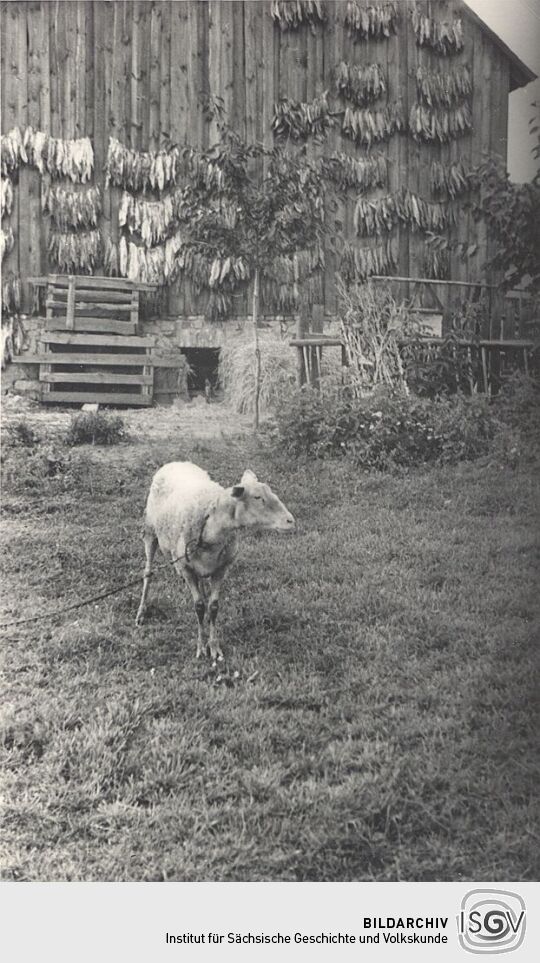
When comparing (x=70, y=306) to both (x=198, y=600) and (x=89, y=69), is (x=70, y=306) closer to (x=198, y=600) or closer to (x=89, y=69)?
(x=89, y=69)

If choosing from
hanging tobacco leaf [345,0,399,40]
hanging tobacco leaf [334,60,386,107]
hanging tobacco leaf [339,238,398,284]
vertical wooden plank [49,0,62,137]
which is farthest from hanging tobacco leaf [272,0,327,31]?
hanging tobacco leaf [339,238,398,284]

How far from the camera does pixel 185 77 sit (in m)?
5.93

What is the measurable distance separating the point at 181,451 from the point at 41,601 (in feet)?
4.20

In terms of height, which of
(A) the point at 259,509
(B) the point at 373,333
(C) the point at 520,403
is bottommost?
(A) the point at 259,509

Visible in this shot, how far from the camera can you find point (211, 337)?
20.5 feet

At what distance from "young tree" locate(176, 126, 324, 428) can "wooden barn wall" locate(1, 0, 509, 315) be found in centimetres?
35

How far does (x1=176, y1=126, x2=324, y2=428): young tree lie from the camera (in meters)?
4.66

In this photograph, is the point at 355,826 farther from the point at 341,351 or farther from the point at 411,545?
the point at 341,351

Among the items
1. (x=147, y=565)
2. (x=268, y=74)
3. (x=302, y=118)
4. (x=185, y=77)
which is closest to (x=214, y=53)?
(x=185, y=77)

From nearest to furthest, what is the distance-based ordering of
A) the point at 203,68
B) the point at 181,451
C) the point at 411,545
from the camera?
1. the point at 411,545
2. the point at 181,451
3. the point at 203,68

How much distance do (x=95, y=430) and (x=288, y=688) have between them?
2256 mm
